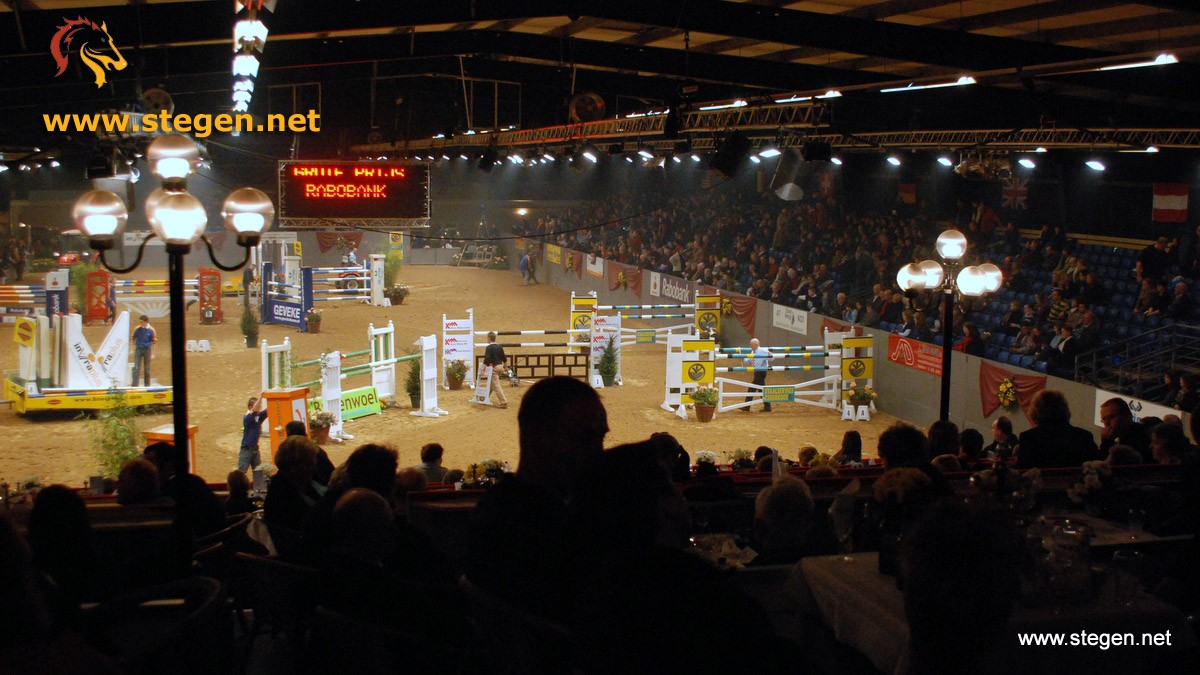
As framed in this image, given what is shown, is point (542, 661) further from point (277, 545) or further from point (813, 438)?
point (813, 438)

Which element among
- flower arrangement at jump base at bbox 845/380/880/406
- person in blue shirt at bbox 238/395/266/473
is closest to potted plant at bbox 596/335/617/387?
flower arrangement at jump base at bbox 845/380/880/406

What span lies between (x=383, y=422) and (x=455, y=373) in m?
2.48

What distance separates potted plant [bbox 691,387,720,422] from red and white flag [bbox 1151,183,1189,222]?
8.34m

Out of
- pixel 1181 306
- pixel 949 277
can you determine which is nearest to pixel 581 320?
pixel 1181 306

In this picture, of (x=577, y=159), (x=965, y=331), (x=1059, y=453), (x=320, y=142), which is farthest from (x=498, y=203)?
(x=1059, y=453)

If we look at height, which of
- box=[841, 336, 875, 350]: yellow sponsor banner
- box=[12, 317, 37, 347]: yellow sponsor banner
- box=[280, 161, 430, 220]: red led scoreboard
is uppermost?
box=[280, 161, 430, 220]: red led scoreboard

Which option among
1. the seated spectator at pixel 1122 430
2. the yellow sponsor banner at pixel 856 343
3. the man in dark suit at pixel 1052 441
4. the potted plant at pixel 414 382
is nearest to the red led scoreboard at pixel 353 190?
the potted plant at pixel 414 382

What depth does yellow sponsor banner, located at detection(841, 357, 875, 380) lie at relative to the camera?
16.3m

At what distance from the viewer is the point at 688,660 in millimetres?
1578

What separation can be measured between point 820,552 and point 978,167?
37.8 feet

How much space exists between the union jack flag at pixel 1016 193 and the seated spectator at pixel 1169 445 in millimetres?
14231

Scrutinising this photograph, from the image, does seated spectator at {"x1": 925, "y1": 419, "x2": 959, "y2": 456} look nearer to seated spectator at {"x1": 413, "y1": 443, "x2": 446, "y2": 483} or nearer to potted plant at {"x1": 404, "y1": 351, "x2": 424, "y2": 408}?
seated spectator at {"x1": 413, "y1": 443, "x2": 446, "y2": 483}

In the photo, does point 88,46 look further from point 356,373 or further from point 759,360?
point 759,360

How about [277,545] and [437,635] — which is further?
[277,545]
